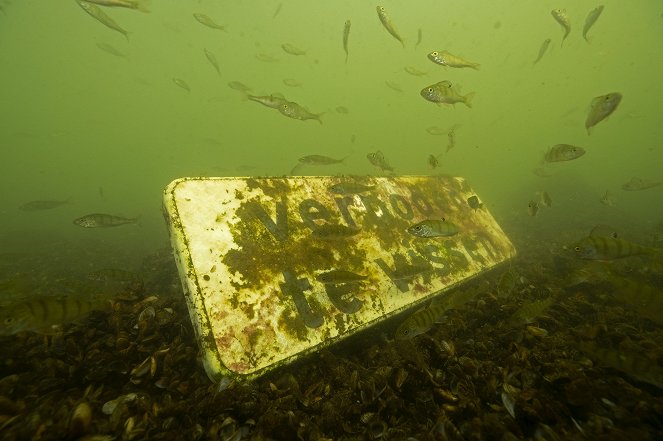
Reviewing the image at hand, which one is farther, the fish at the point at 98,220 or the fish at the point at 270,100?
the fish at the point at 270,100

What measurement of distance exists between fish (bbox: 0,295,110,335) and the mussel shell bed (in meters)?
0.30

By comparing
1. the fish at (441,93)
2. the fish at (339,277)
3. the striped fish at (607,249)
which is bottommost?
the striped fish at (607,249)

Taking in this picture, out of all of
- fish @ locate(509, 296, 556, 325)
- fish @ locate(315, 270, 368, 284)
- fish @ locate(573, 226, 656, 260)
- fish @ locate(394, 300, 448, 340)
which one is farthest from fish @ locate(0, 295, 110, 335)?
fish @ locate(573, 226, 656, 260)

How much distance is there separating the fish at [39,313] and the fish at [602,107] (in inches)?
233

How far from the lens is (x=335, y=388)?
2787 mm

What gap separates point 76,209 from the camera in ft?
109

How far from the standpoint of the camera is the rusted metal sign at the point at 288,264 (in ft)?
8.45

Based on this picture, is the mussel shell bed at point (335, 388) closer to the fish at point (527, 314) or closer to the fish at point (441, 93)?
the fish at point (527, 314)

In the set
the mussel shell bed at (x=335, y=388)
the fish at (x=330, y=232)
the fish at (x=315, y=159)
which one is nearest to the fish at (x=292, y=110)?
the fish at (x=315, y=159)

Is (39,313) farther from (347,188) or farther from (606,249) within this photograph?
(606,249)

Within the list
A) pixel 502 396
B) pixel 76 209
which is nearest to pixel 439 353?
pixel 502 396

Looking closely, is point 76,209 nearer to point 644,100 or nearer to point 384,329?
point 384,329

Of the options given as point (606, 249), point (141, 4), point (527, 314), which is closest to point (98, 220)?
point (141, 4)

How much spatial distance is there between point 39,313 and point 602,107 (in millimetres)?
6375
